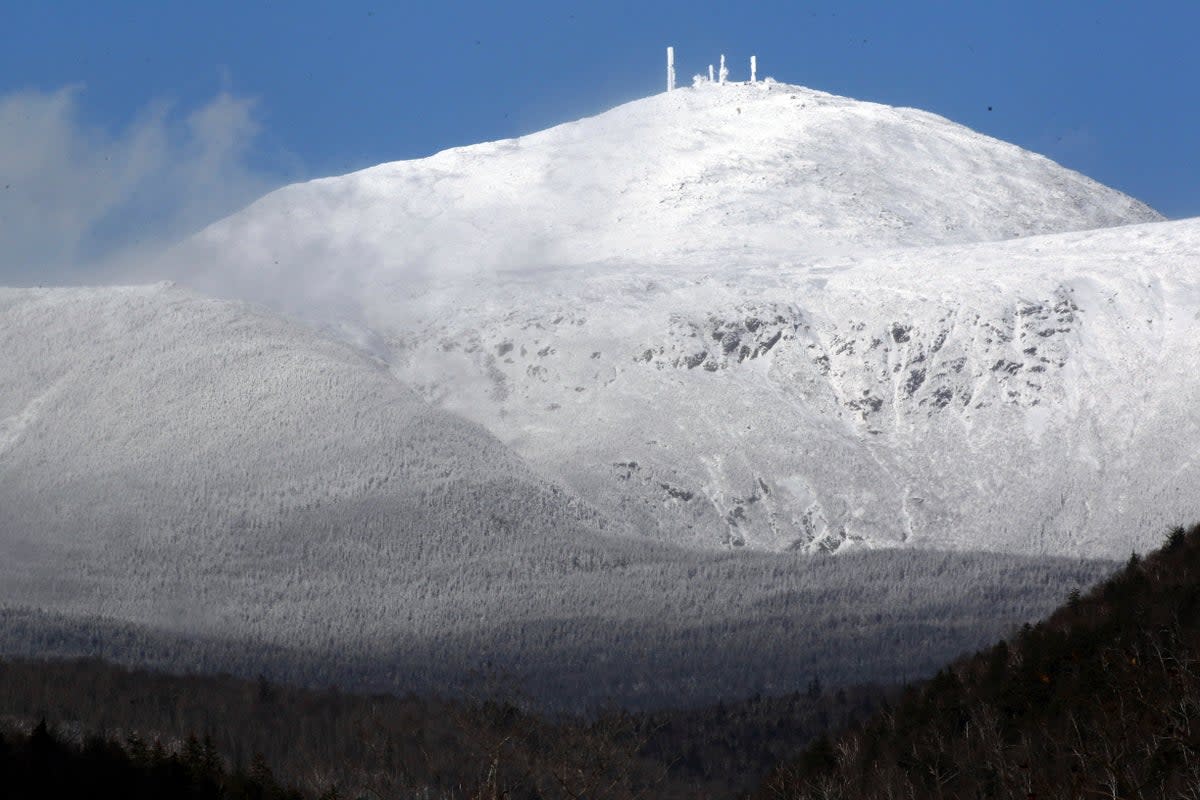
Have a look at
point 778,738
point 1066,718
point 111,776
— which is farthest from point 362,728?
point 1066,718

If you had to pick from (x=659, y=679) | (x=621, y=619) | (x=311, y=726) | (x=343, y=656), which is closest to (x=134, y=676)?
(x=311, y=726)

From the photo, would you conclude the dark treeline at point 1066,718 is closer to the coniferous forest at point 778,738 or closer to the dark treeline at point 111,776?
the coniferous forest at point 778,738

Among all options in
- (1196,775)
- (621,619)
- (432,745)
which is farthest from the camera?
(621,619)

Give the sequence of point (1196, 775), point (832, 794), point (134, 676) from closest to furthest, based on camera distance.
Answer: point (1196, 775) < point (832, 794) < point (134, 676)

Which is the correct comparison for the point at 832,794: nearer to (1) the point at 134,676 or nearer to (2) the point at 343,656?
(1) the point at 134,676

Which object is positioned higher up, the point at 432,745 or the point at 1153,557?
the point at 1153,557

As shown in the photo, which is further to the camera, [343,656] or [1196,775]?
[343,656]

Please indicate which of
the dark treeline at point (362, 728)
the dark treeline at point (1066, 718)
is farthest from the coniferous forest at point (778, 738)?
the dark treeline at point (362, 728)
